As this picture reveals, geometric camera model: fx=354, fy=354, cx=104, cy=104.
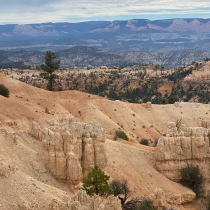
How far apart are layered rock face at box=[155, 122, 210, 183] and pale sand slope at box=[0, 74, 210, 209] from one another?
3.59ft

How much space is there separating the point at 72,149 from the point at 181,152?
1122 centimetres

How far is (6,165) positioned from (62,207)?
3.52m

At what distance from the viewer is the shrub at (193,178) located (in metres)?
29.7

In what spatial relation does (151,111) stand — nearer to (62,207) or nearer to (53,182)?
(53,182)

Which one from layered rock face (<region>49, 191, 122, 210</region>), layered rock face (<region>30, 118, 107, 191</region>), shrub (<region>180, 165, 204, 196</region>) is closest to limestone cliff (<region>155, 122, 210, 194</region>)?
shrub (<region>180, 165, 204, 196</region>)

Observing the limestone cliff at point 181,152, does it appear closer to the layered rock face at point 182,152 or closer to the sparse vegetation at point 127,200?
the layered rock face at point 182,152

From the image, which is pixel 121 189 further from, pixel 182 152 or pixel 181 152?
pixel 182 152

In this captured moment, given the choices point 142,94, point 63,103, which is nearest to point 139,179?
point 63,103

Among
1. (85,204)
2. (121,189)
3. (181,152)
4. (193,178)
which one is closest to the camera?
(85,204)

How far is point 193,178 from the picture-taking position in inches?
1163

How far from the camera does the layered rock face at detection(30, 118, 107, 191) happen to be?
23484mm

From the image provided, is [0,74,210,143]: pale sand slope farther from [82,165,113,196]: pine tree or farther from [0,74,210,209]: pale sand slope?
[82,165,113,196]: pine tree

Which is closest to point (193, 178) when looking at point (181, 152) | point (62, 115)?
point (181, 152)

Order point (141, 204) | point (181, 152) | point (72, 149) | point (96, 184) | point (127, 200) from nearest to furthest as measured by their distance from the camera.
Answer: point (96, 184)
point (72, 149)
point (141, 204)
point (127, 200)
point (181, 152)
